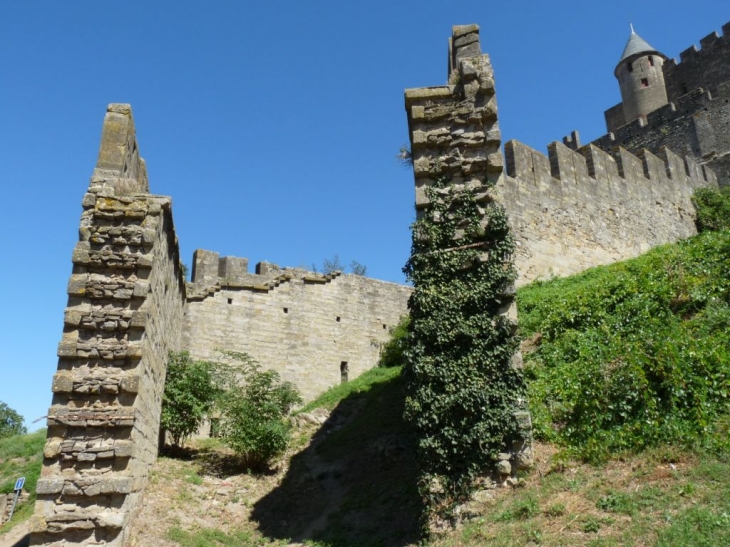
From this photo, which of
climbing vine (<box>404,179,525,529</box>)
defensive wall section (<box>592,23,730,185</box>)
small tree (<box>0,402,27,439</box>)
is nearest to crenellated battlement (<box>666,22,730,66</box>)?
defensive wall section (<box>592,23,730,185</box>)

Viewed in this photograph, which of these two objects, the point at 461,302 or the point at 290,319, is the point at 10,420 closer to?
the point at 290,319

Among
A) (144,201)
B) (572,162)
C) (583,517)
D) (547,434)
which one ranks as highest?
(572,162)

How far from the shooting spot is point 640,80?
1374 inches

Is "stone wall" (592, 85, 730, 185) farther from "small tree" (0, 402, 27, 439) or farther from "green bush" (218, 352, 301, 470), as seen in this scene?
"small tree" (0, 402, 27, 439)

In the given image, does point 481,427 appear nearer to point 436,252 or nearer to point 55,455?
point 436,252

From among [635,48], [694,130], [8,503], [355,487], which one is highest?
[635,48]

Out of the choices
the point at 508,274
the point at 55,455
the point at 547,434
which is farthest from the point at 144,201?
the point at 547,434

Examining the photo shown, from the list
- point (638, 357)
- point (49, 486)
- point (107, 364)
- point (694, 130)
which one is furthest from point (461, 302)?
point (694, 130)

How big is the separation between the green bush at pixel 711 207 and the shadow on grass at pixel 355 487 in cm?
1699

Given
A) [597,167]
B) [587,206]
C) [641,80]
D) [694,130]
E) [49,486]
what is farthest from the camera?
[641,80]

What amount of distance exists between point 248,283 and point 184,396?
550 centimetres

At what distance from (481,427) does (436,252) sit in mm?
2298

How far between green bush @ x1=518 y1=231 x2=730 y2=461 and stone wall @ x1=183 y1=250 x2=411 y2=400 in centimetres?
777

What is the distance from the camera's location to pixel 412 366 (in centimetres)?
738
